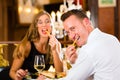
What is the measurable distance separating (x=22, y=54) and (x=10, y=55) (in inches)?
59.8

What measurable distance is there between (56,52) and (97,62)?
980mm

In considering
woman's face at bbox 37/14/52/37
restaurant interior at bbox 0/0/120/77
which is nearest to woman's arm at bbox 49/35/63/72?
woman's face at bbox 37/14/52/37

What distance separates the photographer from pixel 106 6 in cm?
388

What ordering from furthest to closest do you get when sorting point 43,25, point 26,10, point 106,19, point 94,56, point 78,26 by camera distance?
1. point 26,10
2. point 106,19
3. point 43,25
4. point 78,26
5. point 94,56

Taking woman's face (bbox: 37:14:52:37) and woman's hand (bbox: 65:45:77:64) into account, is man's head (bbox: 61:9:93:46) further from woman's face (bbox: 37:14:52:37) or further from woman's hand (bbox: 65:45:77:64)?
woman's face (bbox: 37:14:52:37)

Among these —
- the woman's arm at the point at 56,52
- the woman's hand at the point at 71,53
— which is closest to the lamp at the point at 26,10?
the woman's arm at the point at 56,52

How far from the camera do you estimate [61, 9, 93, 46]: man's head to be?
1.64 m

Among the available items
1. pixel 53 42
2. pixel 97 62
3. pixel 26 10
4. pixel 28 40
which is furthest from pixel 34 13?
pixel 97 62

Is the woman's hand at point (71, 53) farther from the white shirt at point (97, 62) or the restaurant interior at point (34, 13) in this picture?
the restaurant interior at point (34, 13)

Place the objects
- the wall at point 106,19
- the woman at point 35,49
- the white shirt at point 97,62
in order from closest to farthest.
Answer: the white shirt at point 97,62
the woman at point 35,49
the wall at point 106,19

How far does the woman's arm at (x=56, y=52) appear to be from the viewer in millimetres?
2324

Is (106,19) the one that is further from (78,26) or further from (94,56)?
(94,56)

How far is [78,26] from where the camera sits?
1.64 metres

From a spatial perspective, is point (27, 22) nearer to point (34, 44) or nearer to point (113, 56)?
point (34, 44)
